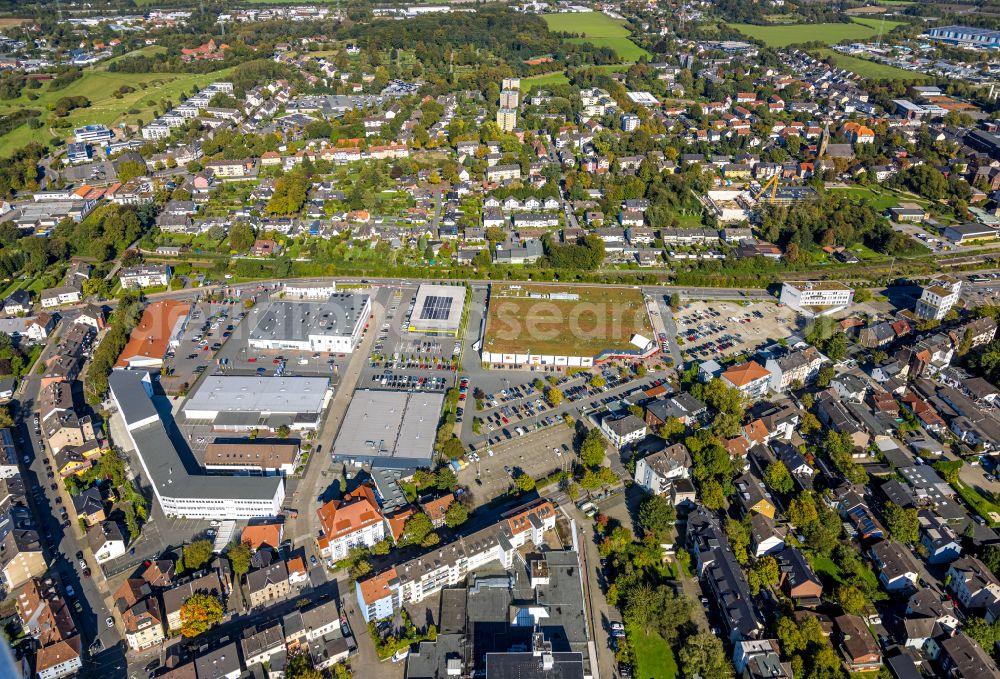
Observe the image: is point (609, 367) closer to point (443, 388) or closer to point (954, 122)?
point (443, 388)

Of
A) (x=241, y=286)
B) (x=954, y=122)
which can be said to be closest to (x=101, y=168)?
(x=241, y=286)

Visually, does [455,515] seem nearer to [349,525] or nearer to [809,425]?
[349,525]

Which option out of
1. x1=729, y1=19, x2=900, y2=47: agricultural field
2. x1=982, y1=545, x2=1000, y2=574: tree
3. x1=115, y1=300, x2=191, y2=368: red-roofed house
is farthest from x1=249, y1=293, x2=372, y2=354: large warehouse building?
x1=729, y1=19, x2=900, y2=47: agricultural field

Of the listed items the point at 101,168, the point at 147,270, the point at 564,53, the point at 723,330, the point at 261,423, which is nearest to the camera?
the point at 261,423

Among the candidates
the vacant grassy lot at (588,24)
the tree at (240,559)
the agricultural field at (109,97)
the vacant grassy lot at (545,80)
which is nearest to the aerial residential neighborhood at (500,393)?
the tree at (240,559)

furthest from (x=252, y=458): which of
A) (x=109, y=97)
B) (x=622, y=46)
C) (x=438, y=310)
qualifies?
(x=622, y=46)
